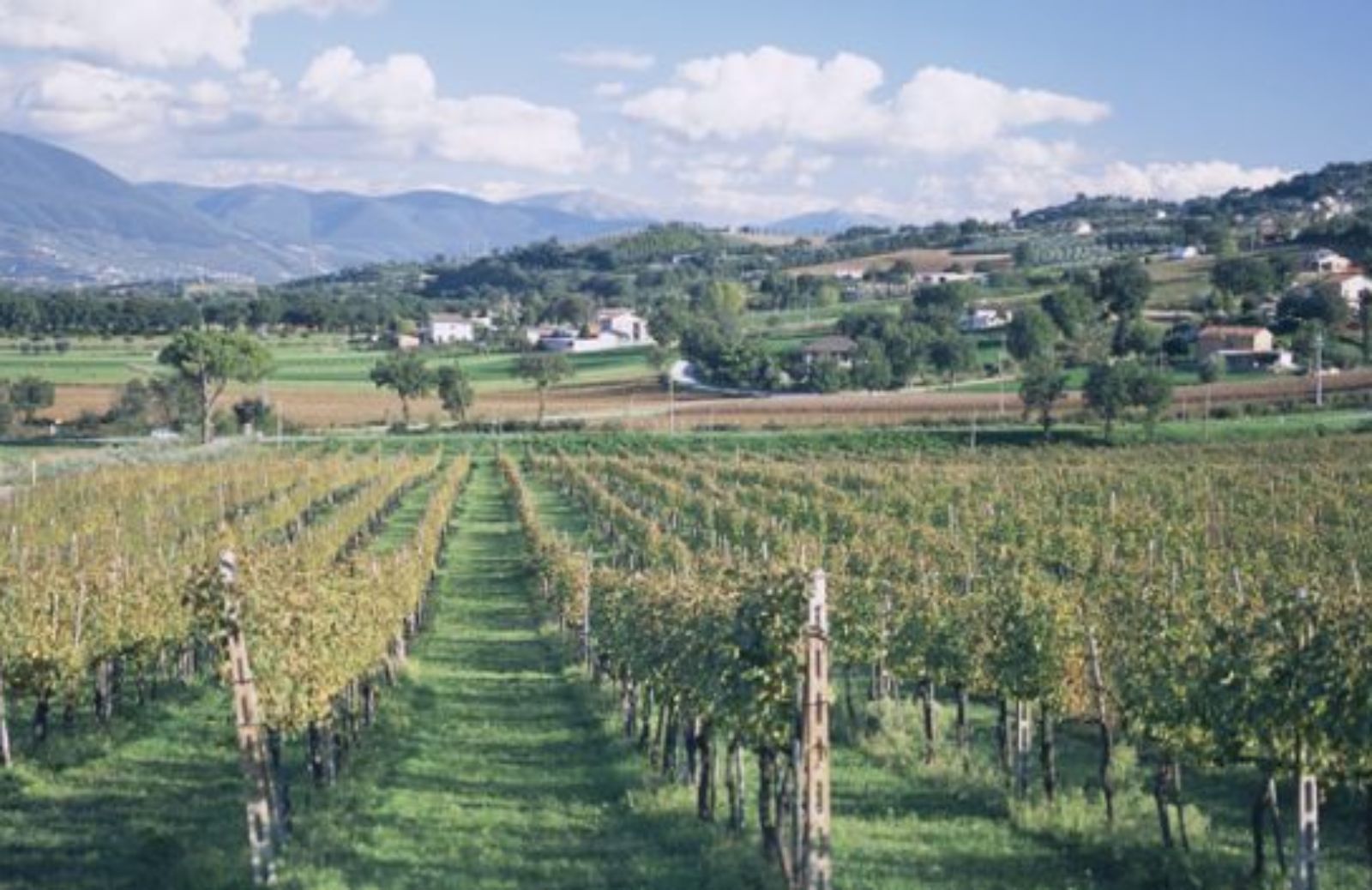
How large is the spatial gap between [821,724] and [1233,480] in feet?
134

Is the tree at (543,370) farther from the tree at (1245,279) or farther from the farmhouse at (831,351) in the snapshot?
the tree at (1245,279)

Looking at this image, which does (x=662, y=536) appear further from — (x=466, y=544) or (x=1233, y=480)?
(x=1233, y=480)

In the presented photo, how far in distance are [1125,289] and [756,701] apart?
113087 millimetres

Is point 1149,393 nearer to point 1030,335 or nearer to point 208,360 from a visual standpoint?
point 1030,335

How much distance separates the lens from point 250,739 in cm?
1664

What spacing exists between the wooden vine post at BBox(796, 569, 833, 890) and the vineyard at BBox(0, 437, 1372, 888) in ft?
0.11

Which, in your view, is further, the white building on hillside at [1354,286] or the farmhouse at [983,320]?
the farmhouse at [983,320]

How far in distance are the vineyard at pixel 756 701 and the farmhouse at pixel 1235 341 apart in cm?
6327

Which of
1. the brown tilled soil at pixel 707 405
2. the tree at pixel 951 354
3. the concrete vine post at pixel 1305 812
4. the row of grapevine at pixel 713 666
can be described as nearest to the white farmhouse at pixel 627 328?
the brown tilled soil at pixel 707 405

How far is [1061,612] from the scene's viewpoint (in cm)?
2070

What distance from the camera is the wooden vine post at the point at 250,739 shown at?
16.3 meters

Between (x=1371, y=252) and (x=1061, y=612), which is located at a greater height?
(x=1371, y=252)

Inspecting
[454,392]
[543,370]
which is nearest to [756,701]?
[454,392]

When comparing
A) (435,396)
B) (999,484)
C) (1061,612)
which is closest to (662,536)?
(999,484)
